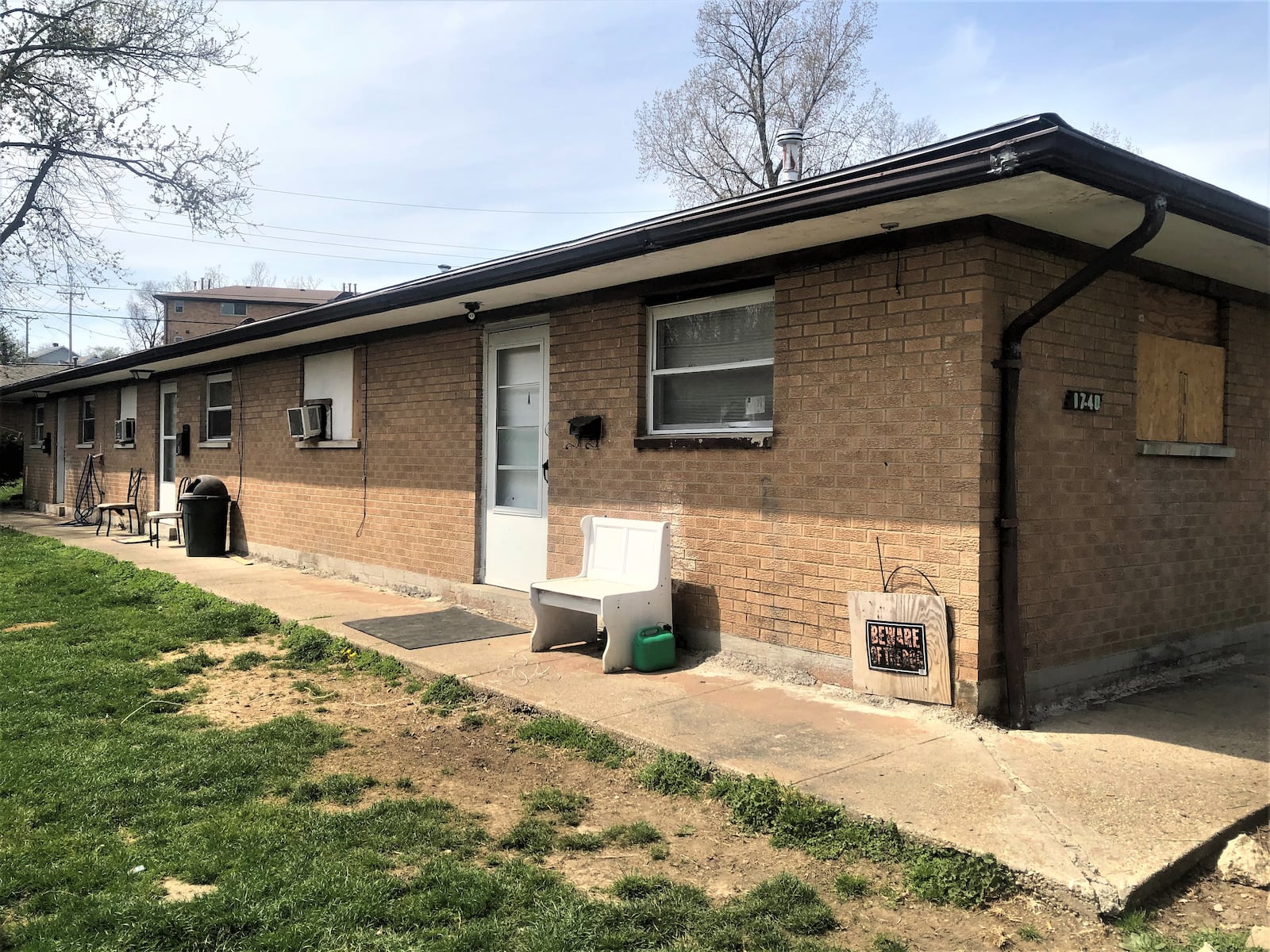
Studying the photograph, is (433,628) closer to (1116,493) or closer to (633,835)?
(633,835)

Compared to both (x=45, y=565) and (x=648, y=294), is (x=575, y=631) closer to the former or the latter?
(x=648, y=294)

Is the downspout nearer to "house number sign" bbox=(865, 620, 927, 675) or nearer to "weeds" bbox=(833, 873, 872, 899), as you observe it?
"house number sign" bbox=(865, 620, 927, 675)

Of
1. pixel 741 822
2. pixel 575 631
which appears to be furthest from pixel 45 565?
pixel 741 822

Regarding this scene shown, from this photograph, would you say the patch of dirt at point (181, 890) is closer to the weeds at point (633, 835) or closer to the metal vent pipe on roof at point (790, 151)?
the weeds at point (633, 835)

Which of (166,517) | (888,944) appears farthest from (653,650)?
(166,517)

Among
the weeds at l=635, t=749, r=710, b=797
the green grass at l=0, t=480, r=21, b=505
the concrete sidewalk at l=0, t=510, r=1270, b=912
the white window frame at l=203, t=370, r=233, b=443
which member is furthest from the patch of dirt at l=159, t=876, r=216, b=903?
the green grass at l=0, t=480, r=21, b=505

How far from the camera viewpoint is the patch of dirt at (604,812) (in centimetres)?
303

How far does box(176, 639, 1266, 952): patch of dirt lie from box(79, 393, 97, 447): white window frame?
50.2 ft

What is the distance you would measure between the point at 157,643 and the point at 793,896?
5.82m

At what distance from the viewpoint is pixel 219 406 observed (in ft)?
45.9

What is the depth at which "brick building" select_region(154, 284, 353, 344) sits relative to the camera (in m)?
66.1

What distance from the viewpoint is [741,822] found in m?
3.83

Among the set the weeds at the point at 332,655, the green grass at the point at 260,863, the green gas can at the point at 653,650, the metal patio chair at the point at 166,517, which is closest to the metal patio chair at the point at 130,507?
the metal patio chair at the point at 166,517

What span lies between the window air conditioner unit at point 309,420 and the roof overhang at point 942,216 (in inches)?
138
